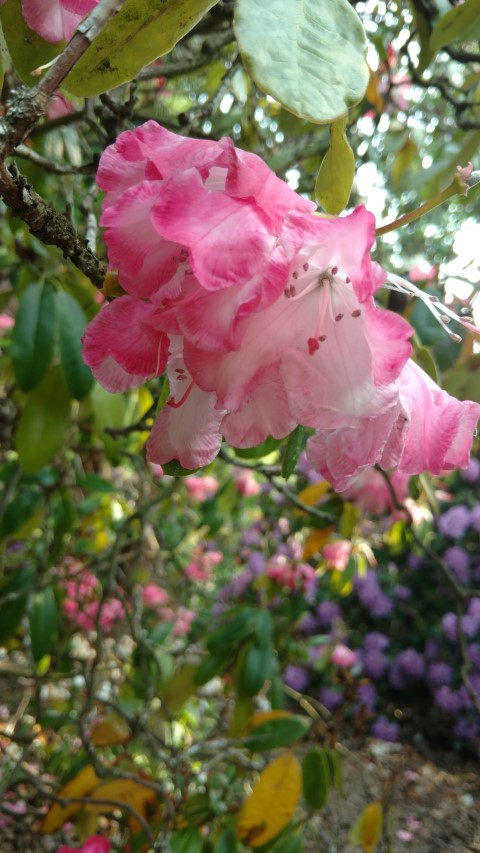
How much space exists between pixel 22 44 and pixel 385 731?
11.1 feet

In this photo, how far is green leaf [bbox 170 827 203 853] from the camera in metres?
1.00

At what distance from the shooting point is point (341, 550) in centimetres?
212

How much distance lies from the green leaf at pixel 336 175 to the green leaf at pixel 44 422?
0.71 m

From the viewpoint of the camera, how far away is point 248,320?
356mm

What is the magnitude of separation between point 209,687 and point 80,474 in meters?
1.93

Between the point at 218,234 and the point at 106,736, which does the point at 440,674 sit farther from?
the point at 218,234

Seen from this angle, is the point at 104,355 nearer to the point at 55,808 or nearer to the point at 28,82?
the point at 28,82

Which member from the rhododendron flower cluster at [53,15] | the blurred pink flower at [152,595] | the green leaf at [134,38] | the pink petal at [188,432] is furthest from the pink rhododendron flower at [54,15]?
the blurred pink flower at [152,595]

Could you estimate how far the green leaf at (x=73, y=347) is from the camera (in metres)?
0.94

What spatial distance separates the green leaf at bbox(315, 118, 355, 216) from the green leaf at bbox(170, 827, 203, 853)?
970 mm

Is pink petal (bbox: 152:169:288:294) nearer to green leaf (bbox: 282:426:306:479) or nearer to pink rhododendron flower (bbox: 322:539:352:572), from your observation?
green leaf (bbox: 282:426:306:479)

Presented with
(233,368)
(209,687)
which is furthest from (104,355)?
(209,687)

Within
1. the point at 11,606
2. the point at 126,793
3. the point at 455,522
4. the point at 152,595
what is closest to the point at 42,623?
the point at 11,606

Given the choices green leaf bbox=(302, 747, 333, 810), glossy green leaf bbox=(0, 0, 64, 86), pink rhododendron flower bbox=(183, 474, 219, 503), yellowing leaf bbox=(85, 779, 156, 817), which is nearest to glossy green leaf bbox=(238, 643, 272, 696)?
green leaf bbox=(302, 747, 333, 810)
